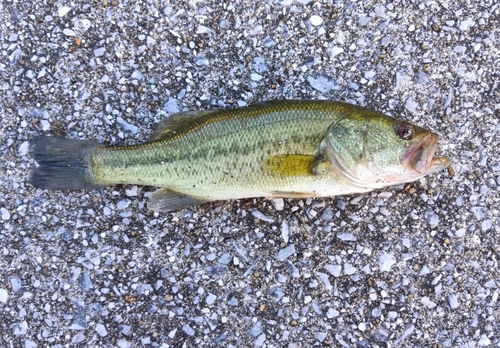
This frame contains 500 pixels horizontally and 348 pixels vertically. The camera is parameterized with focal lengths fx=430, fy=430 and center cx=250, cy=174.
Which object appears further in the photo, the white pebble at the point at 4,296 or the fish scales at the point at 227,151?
the white pebble at the point at 4,296

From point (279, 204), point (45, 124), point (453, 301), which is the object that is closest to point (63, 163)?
point (45, 124)

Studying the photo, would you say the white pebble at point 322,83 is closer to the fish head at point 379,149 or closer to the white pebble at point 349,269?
the fish head at point 379,149

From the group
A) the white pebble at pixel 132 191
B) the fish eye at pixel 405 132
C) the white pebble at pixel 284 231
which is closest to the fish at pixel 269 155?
the fish eye at pixel 405 132

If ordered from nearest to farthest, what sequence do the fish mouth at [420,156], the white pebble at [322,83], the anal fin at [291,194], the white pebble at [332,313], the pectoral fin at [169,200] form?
the fish mouth at [420,156] < the anal fin at [291,194] < the pectoral fin at [169,200] < the white pebble at [332,313] < the white pebble at [322,83]

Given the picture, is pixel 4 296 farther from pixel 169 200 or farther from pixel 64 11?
pixel 64 11

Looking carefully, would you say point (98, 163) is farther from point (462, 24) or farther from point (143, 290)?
point (462, 24)

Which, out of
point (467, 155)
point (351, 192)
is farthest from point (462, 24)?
point (351, 192)
